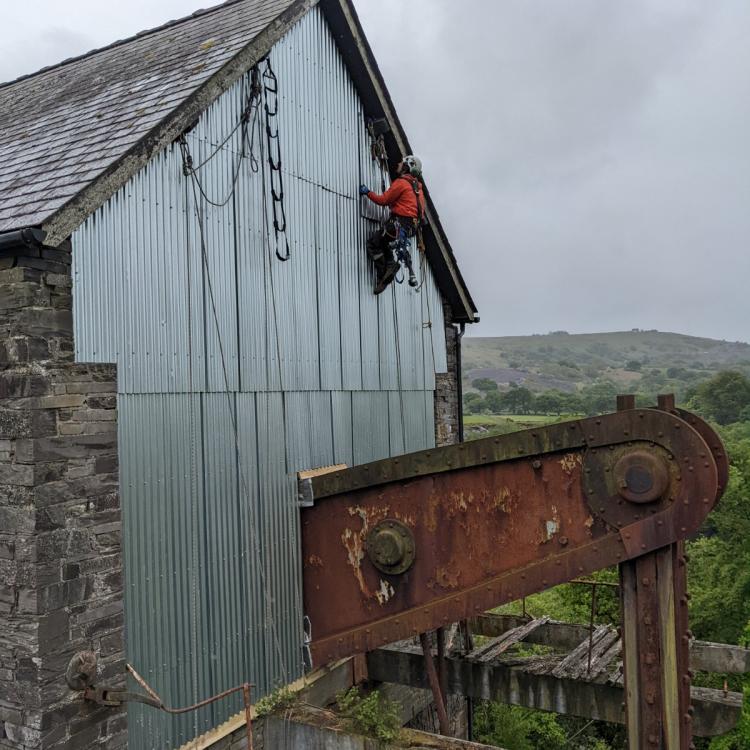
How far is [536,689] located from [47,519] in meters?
5.65

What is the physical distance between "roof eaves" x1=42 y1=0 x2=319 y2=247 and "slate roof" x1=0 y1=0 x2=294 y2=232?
6 cm

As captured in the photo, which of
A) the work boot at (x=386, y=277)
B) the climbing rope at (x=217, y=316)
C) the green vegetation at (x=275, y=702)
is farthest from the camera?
the work boot at (x=386, y=277)

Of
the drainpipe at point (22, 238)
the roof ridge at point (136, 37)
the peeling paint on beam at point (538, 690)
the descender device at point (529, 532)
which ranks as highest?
the roof ridge at point (136, 37)

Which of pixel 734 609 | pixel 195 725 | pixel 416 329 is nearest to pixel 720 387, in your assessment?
pixel 734 609

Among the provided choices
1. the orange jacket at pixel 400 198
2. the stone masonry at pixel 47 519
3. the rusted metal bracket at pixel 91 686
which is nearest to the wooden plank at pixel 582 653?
the rusted metal bracket at pixel 91 686

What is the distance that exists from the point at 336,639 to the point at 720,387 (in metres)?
75.3

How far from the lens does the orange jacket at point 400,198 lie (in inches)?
365

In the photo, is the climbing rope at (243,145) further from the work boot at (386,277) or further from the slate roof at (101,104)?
the work boot at (386,277)

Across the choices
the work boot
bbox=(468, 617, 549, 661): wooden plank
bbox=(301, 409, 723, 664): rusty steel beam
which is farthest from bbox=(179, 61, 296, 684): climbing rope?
bbox=(468, 617, 549, 661): wooden plank

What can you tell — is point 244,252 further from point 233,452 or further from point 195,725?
point 195,725

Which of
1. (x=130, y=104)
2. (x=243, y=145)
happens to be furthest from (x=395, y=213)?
(x=130, y=104)

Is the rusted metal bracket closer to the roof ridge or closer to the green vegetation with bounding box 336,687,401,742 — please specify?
the green vegetation with bounding box 336,687,401,742

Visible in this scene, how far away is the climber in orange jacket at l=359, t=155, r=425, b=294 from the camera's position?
9312mm

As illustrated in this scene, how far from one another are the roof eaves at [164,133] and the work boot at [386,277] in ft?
9.81
